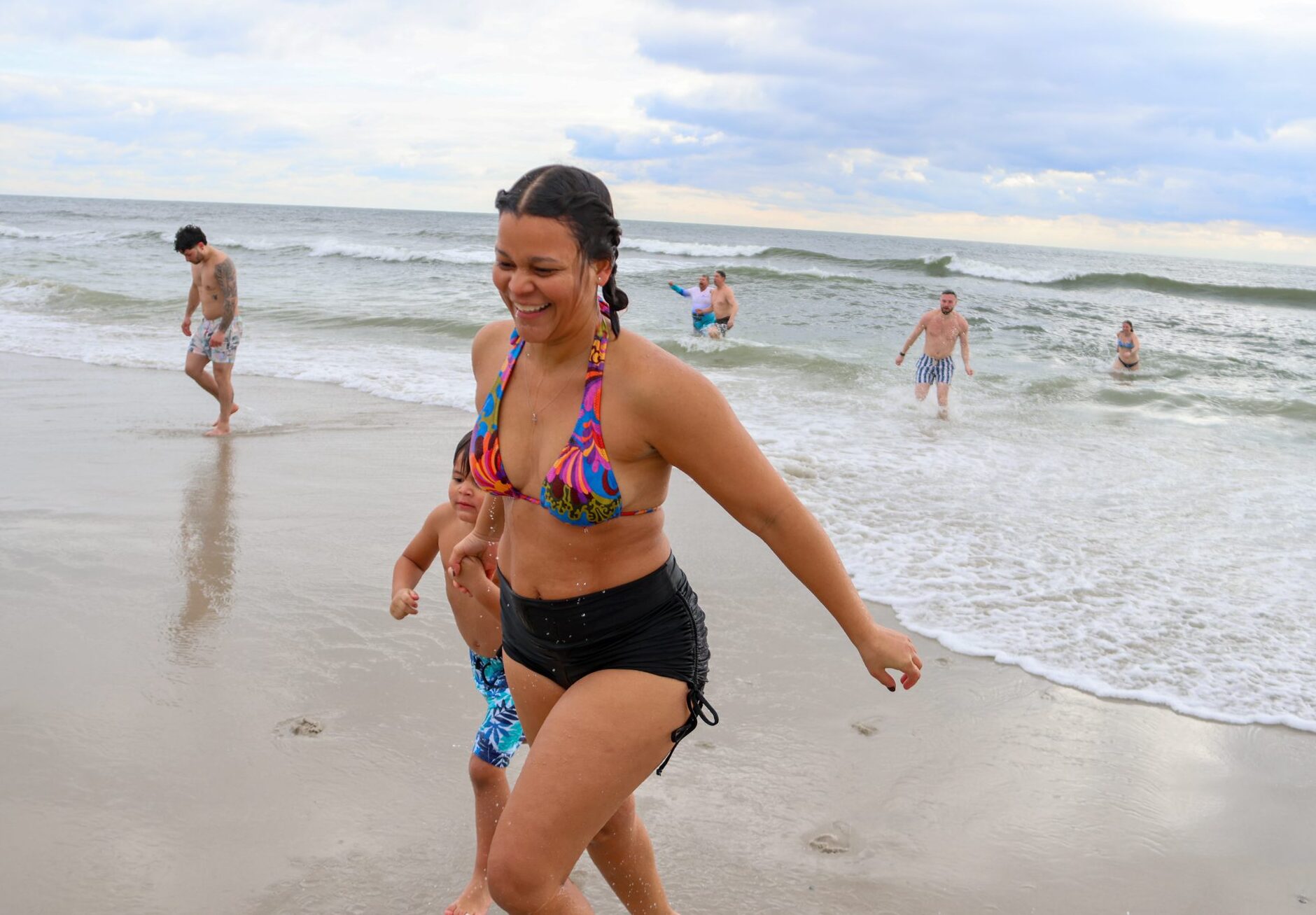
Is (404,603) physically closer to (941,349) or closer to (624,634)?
(624,634)

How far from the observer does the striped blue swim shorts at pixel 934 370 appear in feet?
42.9

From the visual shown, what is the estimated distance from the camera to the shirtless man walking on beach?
63.0 feet

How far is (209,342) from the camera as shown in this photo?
30.8ft

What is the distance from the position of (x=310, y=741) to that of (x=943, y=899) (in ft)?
7.33

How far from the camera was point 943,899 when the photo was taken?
319 cm

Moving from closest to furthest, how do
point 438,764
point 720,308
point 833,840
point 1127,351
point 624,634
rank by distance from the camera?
1. point 624,634
2. point 833,840
3. point 438,764
4. point 1127,351
5. point 720,308

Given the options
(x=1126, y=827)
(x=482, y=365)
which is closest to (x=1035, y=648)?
(x=1126, y=827)

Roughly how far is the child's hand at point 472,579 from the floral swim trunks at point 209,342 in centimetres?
725

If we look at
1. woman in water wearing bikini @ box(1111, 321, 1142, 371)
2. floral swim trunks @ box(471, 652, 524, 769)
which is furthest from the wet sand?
woman in water wearing bikini @ box(1111, 321, 1142, 371)

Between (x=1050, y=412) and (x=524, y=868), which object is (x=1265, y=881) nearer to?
(x=524, y=868)

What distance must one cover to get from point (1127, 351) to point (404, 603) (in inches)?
695

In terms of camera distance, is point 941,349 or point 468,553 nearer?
point 468,553

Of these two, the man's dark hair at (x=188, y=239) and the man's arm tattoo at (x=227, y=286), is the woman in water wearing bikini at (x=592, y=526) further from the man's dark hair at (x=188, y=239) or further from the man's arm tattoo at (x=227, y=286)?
the man's dark hair at (x=188, y=239)

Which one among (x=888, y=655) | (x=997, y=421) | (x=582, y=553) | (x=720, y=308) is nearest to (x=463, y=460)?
(x=582, y=553)
